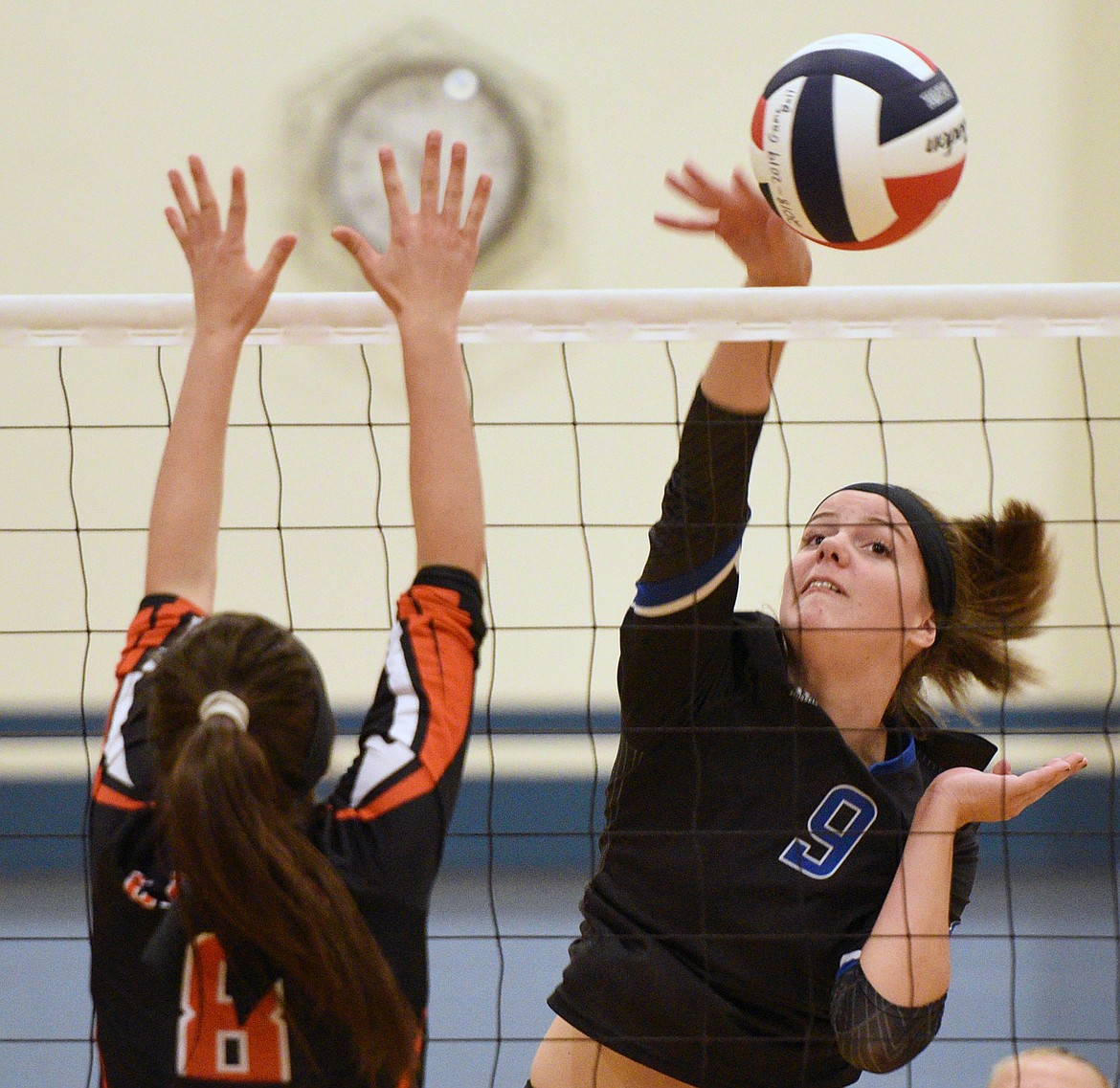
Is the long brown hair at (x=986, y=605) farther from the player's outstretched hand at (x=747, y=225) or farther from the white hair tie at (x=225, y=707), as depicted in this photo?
the white hair tie at (x=225, y=707)

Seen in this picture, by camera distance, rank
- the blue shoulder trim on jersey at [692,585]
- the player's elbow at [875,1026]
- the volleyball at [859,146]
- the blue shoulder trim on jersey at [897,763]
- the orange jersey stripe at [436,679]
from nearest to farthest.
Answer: the orange jersey stripe at [436,679] < the player's elbow at [875,1026] < the blue shoulder trim on jersey at [692,585] < the blue shoulder trim on jersey at [897,763] < the volleyball at [859,146]

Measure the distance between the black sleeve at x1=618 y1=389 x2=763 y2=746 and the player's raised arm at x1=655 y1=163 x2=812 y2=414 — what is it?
4cm

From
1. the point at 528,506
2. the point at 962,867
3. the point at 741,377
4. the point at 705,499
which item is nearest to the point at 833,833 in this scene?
the point at 962,867

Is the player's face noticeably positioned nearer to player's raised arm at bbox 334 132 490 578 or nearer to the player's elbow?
the player's elbow

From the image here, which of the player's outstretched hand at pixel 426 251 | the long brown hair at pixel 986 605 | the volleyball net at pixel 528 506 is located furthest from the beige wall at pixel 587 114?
the player's outstretched hand at pixel 426 251

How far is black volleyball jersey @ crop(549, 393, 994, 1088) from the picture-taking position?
5.79ft

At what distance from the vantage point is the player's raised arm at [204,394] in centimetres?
145

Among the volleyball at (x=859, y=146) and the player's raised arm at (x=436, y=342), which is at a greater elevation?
Answer: the volleyball at (x=859, y=146)

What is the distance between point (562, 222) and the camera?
518cm

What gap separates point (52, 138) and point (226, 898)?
4.55 meters

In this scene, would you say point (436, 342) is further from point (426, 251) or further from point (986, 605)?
point (986, 605)

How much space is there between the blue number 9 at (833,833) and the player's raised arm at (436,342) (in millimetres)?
615

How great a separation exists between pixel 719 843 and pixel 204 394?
0.81 metres

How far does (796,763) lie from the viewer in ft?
5.99
